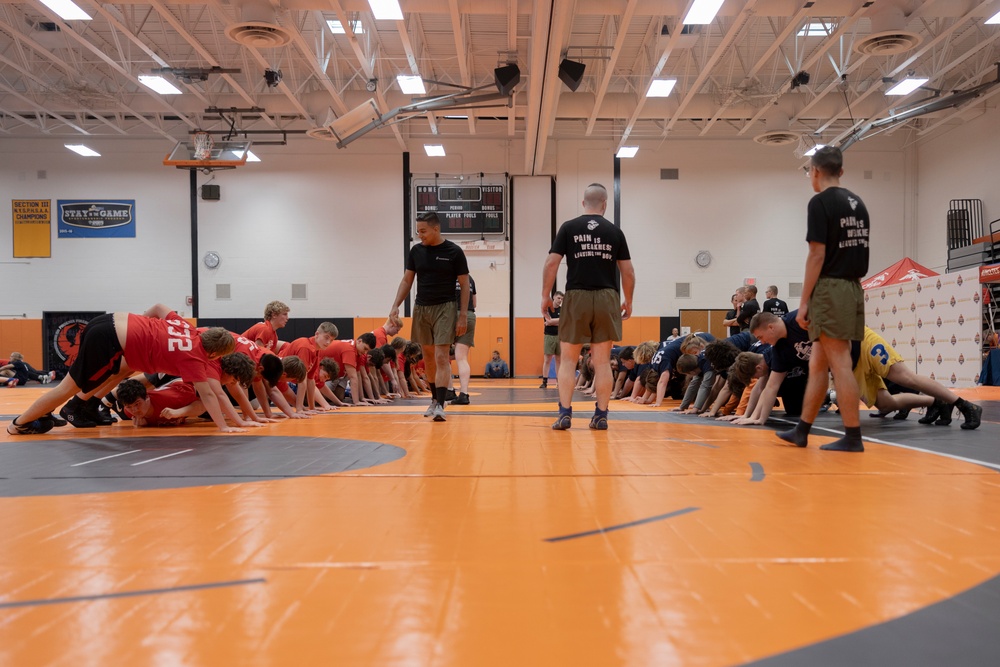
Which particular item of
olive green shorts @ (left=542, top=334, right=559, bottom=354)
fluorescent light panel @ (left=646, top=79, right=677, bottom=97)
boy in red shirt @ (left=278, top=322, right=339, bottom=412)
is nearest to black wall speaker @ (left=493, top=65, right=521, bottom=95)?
fluorescent light panel @ (left=646, top=79, right=677, bottom=97)

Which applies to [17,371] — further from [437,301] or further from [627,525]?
[627,525]

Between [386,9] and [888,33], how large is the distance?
7525 millimetres

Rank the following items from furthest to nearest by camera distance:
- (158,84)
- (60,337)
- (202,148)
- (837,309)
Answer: (60,337) → (202,148) → (158,84) → (837,309)

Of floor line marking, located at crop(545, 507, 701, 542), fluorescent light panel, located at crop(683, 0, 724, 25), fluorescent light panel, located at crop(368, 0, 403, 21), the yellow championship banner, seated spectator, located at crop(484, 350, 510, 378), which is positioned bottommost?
seated spectator, located at crop(484, 350, 510, 378)

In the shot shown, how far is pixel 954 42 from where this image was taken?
44.4 feet

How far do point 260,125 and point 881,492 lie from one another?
1868 centimetres

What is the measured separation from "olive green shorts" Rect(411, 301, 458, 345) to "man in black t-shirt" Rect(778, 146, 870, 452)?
264 cm

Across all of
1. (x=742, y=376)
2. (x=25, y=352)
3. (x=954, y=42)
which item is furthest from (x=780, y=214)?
(x=25, y=352)

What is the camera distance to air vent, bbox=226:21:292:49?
1016cm

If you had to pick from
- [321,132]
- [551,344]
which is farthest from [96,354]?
[321,132]

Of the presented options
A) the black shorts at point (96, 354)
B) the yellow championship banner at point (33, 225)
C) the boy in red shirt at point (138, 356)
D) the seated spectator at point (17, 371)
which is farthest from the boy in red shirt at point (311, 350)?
the yellow championship banner at point (33, 225)

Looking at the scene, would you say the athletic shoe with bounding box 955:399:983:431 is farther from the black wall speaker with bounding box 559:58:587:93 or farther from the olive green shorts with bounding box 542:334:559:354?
the black wall speaker with bounding box 559:58:587:93

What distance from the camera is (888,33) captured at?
408 inches

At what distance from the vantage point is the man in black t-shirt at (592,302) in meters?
4.72
